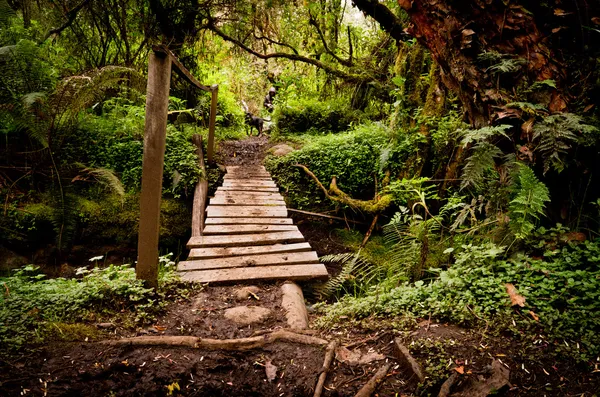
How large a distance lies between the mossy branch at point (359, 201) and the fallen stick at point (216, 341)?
3973 mm

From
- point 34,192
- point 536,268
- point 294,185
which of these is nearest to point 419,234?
point 536,268

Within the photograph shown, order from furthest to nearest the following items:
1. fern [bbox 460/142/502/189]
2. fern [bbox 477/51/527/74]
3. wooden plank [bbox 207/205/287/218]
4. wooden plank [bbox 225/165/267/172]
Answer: wooden plank [bbox 225/165/267/172] < wooden plank [bbox 207/205/287/218] < fern [bbox 477/51/527/74] < fern [bbox 460/142/502/189]

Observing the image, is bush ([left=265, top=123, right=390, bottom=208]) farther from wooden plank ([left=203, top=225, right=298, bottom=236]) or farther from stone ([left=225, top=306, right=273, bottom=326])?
stone ([left=225, top=306, right=273, bottom=326])

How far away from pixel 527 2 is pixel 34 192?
7.53 meters

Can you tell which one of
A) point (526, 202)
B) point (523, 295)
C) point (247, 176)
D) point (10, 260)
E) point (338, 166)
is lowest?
point (10, 260)

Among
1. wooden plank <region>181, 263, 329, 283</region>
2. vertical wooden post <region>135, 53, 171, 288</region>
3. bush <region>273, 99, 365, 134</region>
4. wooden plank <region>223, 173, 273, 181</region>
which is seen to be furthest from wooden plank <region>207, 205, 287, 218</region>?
bush <region>273, 99, 365, 134</region>

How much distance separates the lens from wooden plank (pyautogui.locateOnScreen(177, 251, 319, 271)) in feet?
11.8

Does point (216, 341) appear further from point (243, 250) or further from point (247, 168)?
point (247, 168)

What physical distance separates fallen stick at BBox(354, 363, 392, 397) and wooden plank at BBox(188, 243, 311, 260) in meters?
2.46

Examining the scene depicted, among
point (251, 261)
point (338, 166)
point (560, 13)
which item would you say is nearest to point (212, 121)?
point (338, 166)

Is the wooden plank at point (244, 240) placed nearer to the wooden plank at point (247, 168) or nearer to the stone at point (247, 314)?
the stone at point (247, 314)

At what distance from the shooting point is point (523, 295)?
215cm

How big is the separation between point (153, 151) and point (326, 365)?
2104 millimetres

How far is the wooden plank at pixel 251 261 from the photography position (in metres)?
3.61
